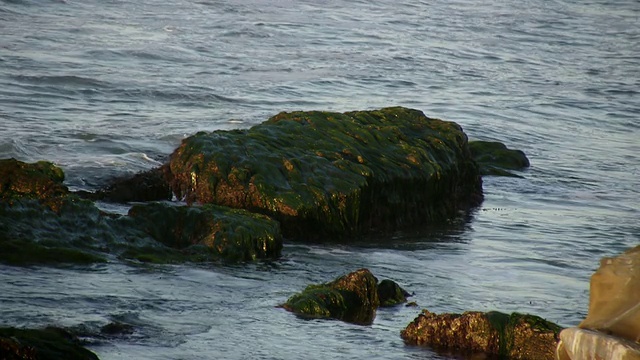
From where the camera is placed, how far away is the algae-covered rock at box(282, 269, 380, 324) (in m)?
7.09

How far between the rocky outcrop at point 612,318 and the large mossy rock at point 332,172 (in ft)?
14.7

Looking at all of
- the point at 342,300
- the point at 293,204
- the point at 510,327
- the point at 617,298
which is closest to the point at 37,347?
the point at 617,298

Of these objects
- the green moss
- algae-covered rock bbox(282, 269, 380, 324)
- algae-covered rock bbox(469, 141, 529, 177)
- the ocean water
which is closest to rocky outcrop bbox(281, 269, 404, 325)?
algae-covered rock bbox(282, 269, 380, 324)

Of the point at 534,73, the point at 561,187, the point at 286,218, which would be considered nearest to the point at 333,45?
the point at 534,73

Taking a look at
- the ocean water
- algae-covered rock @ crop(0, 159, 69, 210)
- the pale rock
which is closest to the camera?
the pale rock

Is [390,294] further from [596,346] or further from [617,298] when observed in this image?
[596,346]

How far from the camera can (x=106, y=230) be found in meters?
8.12

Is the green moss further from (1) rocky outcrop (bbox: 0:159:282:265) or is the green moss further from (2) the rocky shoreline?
(1) rocky outcrop (bbox: 0:159:282:265)

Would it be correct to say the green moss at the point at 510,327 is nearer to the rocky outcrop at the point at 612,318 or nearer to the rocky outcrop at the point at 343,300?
the rocky outcrop at the point at 343,300

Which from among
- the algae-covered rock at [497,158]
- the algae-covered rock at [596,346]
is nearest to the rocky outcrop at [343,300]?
the algae-covered rock at [596,346]

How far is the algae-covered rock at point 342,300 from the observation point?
7094 millimetres

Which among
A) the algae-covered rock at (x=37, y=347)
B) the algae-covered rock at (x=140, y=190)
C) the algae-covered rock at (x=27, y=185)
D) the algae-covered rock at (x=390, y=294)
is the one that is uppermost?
the algae-covered rock at (x=27, y=185)

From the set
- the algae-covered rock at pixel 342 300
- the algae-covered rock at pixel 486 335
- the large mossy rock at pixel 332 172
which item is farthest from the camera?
the large mossy rock at pixel 332 172

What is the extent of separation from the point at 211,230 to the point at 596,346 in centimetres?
421
